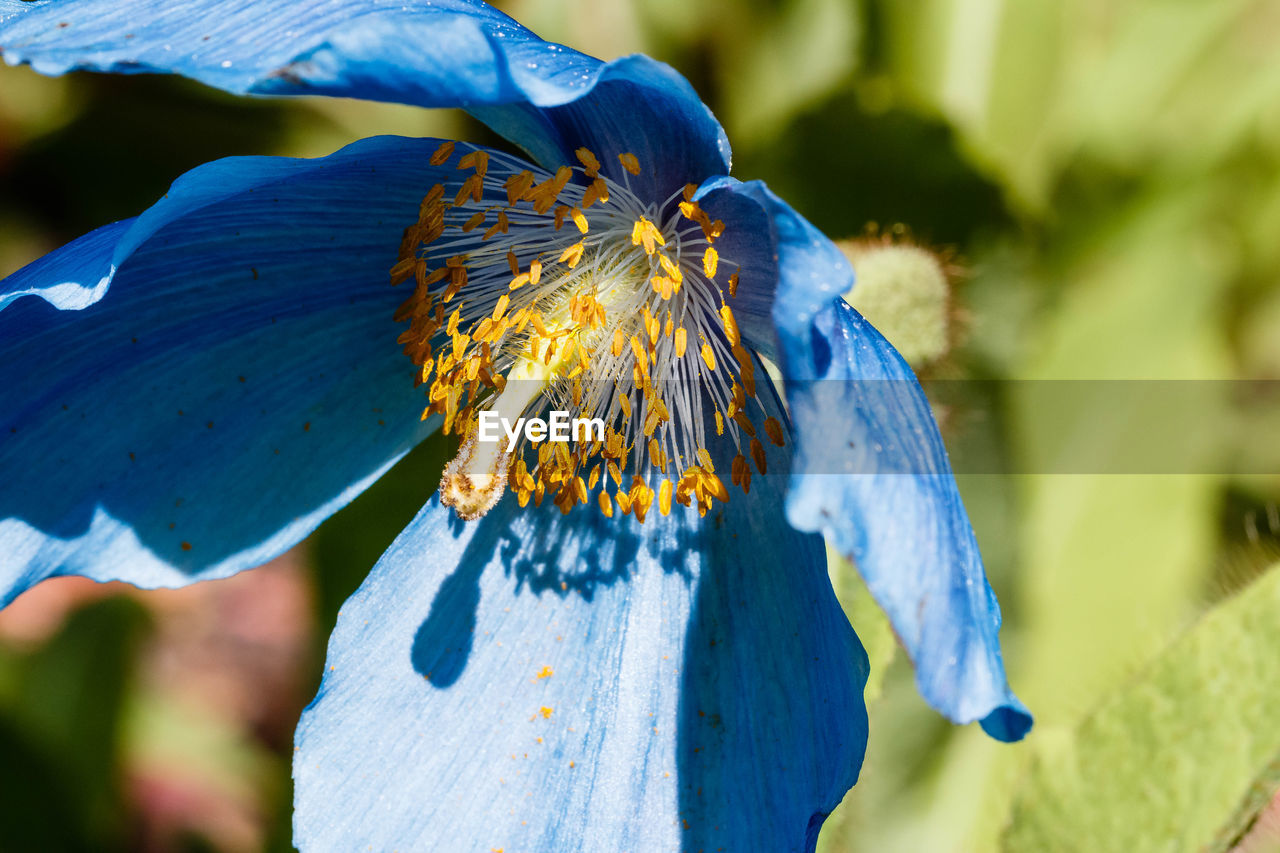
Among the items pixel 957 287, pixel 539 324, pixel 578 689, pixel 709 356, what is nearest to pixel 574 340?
pixel 539 324

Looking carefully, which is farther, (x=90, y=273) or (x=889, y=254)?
(x=889, y=254)

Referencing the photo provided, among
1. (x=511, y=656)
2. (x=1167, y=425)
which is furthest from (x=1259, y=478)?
(x=511, y=656)

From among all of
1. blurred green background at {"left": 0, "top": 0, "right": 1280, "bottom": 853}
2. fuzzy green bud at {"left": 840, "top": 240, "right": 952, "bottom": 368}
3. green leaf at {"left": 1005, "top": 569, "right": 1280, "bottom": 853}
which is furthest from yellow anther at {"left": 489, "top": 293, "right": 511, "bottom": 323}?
green leaf at {"left": 1005, "top": 569, "right": 1280, "bottom": 853}

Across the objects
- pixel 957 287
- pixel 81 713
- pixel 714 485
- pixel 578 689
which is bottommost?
pixel 81 713

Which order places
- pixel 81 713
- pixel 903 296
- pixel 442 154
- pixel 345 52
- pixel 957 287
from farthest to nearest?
pixel 81 713
pixel 957 287
pixel 903 296
pixel 442 154
pixel 345 52

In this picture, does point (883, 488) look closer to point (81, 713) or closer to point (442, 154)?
point (442, 154)

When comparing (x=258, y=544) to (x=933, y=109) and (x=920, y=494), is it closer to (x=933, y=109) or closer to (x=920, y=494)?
(x=920, y=494)

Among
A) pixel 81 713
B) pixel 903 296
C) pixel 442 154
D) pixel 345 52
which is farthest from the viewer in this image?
pixel 81 713
